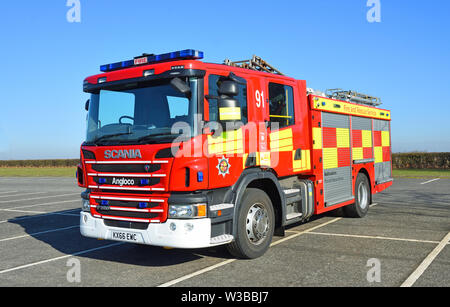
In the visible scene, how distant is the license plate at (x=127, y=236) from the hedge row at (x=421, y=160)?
109 feet

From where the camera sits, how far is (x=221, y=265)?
17.6 feet

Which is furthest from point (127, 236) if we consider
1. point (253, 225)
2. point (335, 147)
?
point (335, 147)

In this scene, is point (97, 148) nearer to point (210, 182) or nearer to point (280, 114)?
point (210, 182)

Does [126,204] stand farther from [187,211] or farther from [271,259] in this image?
[271,259]

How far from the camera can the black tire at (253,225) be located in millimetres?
5367

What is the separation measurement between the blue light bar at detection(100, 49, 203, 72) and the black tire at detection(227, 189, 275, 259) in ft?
6.38

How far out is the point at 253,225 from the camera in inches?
220

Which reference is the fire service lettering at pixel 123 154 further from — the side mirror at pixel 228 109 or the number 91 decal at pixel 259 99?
the number 91 decal at pixel 259 99

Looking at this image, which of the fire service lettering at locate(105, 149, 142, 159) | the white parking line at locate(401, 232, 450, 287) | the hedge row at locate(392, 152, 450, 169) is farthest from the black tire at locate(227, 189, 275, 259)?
the hedge row at locate(392, 152, 450, 169)

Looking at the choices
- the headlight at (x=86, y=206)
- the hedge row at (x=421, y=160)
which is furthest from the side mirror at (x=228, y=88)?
the hedge row at (x=421, y=160)

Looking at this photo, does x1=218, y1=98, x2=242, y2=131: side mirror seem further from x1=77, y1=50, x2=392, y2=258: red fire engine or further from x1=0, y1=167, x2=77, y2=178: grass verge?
x1=0, y1=167, x2=77, y2=178: grass verge

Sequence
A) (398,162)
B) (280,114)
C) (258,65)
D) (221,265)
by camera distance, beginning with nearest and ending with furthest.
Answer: (221,265) → (280,114) → (258,65) → (398,162)

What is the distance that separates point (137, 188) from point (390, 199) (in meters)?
9.43

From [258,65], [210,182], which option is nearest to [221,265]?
[210,182]
